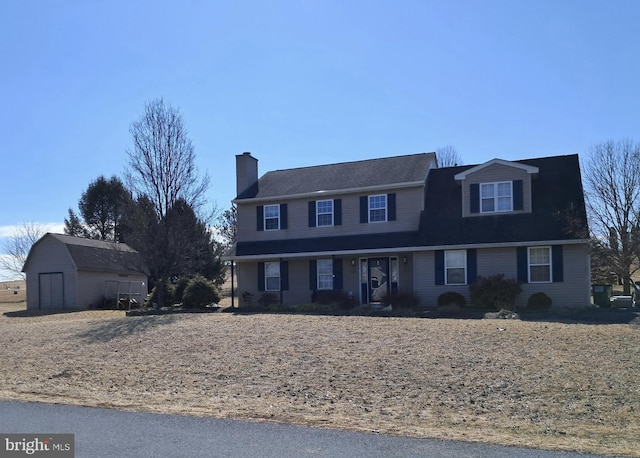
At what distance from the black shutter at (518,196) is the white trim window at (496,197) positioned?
151mm

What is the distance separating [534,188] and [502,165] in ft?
5.25

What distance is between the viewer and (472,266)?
2261 cm

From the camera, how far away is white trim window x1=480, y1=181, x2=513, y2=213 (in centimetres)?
2327

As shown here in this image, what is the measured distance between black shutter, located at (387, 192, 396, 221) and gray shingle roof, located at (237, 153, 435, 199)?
551 mm

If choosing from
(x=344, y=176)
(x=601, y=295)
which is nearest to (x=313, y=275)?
(x=344, y=176)

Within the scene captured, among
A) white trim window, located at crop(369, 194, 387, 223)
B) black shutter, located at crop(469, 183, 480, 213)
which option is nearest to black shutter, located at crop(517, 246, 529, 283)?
black shutter, located at crop(469, 183, 480, 213)

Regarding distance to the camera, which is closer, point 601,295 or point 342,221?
point 601,295

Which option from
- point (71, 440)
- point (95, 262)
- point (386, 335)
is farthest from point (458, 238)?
point (95, 262)

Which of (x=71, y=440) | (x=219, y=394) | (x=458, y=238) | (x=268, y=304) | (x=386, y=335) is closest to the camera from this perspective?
(x=71, y=440)

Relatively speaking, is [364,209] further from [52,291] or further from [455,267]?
[52,291]

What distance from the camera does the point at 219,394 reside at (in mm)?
10883

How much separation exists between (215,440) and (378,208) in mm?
18504

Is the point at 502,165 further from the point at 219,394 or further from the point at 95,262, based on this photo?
the point at 95,262

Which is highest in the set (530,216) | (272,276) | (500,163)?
(500,163)
